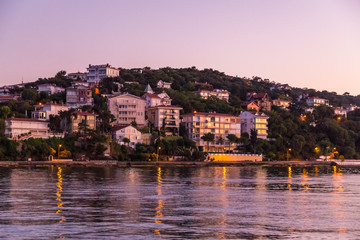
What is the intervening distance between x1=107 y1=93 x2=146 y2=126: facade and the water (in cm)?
6390

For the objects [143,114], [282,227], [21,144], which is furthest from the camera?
[143,114]

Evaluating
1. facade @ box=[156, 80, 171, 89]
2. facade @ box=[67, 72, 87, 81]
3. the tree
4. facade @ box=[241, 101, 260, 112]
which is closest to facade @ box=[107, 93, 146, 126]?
the tree

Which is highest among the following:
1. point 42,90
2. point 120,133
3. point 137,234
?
point 42,90

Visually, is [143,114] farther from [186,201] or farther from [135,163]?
[186,201]

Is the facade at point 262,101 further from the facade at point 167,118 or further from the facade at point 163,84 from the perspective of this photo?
the facade at point 167,118

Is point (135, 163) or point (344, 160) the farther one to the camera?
point (344, 160)

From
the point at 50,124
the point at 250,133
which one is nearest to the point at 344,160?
the point at 250,133

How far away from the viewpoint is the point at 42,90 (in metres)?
134

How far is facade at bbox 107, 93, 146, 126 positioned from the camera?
11688cm

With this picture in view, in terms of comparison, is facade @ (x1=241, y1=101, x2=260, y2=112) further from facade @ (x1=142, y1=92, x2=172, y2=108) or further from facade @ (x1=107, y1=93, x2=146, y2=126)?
facade @ (x1=107, y1=93, x2=146, y2=126)

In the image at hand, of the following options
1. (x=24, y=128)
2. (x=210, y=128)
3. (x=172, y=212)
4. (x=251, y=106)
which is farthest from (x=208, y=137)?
(x=172, y=212)

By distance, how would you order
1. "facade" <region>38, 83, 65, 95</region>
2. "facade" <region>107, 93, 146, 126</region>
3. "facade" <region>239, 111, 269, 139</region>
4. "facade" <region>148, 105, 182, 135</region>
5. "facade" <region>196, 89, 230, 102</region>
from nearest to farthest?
"facade" <region>148, 105, 182, 135</region>
"facade" <region>107, 93, 146, 126</region>
"facade" <region>239, 111, 269, 139</region>
"facade" <region>38, 83, 65, 95</region>
"facade" <region>196, 89, 230, 102</region>

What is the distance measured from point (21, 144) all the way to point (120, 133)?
66.2 ft

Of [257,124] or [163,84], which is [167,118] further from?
[163,84]
